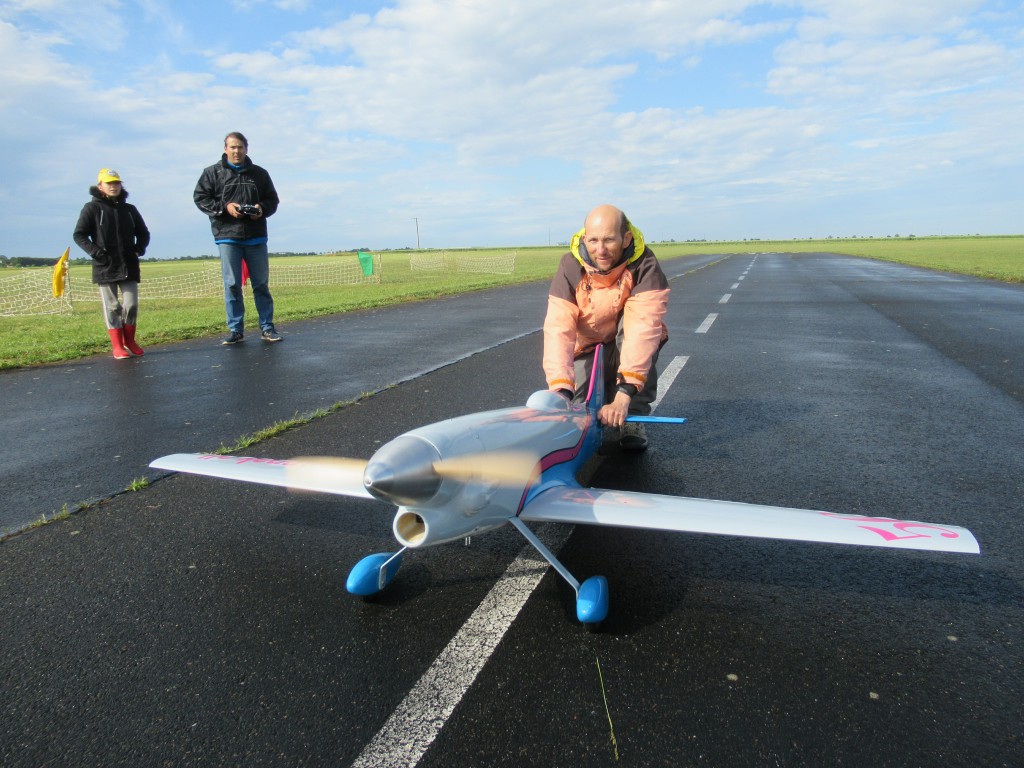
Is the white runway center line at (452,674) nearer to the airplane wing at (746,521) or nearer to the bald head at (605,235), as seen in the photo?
the airplane wing at (746,521)

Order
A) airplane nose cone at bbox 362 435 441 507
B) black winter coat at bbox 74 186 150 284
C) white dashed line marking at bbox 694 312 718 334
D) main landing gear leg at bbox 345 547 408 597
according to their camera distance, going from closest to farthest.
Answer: airplane nose cone at bbox 362 435 441 507 < main landing gear leg at bbox 345 547 408 597 < black winter coat at bbox 74 186 150 284 < white dashed line marking at bbox 694 312 718 334

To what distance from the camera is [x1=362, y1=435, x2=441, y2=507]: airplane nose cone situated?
2061 mm

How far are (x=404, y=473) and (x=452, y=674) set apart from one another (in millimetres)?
700

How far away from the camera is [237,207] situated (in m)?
8.50

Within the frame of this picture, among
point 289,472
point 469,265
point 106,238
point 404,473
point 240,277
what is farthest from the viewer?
point 469,265

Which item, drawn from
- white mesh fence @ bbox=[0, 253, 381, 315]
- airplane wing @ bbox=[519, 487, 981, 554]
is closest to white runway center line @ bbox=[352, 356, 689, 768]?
airplane wing @ bbox=[519, 487, 981, 554]

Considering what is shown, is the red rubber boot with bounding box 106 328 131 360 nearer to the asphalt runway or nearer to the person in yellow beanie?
the person in yellow beanie

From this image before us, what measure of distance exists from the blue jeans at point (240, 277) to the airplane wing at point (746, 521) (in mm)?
7605

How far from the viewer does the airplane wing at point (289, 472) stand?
2.53 m

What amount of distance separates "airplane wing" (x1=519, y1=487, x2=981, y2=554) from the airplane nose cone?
53 cm

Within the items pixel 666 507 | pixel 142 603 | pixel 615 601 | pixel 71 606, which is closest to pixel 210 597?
pixel 142 603

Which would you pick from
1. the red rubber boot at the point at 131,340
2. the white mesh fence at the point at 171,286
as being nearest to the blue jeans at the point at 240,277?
the red rubber boot at the point at 131,340

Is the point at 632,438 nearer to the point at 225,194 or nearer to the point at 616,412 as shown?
the point at 616,412

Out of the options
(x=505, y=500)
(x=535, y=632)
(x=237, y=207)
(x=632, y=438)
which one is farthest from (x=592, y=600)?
(x=237, y=207)
